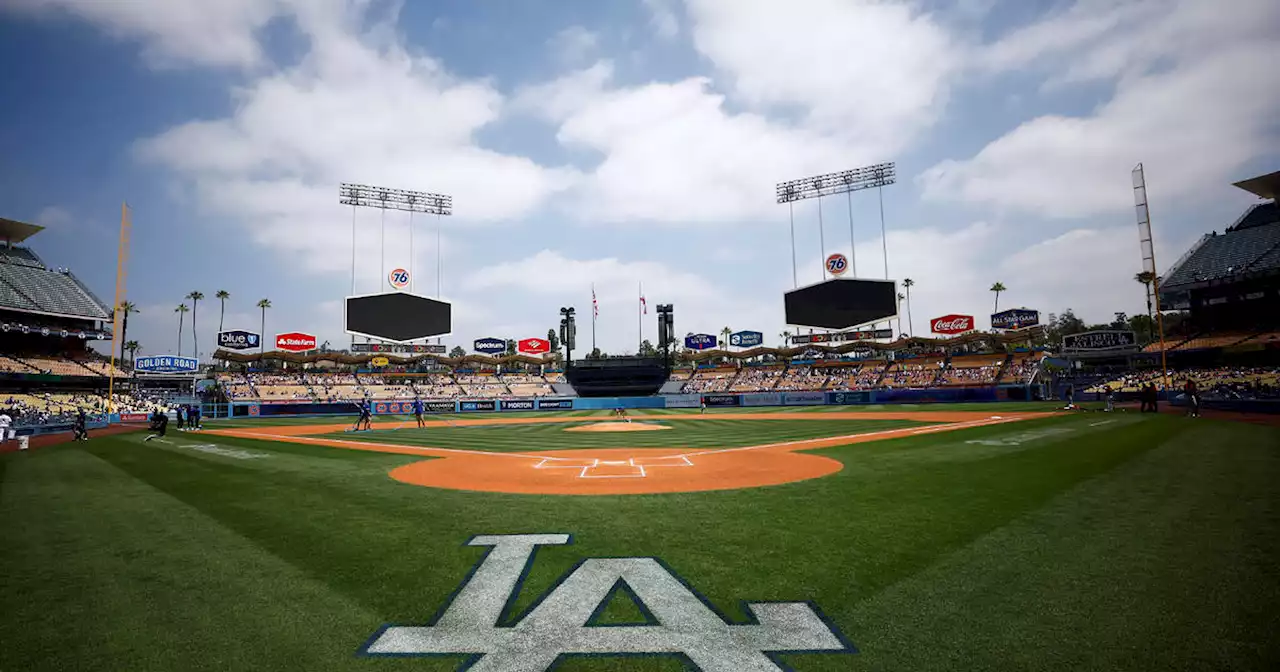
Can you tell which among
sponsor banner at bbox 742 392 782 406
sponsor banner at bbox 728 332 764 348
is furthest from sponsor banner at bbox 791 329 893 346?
sponsor banner at bbox 728 332 764 348

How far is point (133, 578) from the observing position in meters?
6.05

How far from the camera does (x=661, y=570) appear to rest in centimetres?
609

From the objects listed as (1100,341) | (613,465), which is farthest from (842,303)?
(613,465)

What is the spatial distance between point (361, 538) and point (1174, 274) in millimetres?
79895

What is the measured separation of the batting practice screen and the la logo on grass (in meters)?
58.7

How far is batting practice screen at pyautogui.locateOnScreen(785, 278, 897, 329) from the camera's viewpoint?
58500 mm

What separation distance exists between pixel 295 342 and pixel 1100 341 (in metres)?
92.4

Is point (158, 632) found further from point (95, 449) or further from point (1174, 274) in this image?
point (1174, 274)

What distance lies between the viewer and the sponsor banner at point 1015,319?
203ft

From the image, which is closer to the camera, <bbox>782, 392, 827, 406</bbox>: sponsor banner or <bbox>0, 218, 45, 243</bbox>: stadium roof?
<bbox>782, 392, 827, 406</bbox>: sponsor banner

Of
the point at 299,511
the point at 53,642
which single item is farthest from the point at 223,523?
the point at 53,642

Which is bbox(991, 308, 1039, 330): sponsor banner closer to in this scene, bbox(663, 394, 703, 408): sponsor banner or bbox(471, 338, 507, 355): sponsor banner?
bbox(663, 394, 703, 408): sponsor banner

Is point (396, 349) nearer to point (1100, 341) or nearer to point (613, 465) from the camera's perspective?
point (613, 465)

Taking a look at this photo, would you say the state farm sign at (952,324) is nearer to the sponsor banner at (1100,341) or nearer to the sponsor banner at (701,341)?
the sponsor banner at (1100,341)
